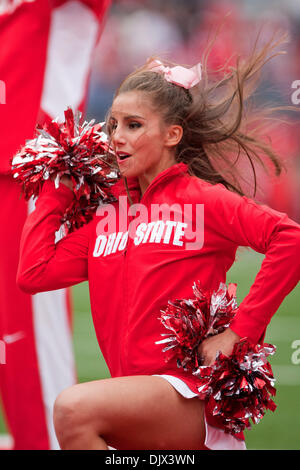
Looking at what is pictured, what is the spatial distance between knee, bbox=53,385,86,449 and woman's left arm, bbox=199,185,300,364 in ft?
1.27

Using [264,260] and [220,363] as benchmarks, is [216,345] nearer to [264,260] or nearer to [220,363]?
[220,363]

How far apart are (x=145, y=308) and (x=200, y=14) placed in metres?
11.1

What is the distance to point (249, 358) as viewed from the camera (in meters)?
2.01

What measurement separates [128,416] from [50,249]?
67 cm

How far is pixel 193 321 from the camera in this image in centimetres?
205

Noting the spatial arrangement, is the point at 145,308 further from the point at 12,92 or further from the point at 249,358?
the point at 12,92

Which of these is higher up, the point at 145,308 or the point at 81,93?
the point at 81,93

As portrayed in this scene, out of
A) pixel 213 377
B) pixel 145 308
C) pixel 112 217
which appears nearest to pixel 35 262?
pixel 112 217

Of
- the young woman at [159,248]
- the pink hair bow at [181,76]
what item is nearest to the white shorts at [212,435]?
the young woman at [159,248]

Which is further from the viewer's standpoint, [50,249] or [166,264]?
[50,249]

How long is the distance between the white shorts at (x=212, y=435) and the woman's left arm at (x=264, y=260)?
105 millimetres

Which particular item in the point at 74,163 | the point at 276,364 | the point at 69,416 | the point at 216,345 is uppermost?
the point at 74,163

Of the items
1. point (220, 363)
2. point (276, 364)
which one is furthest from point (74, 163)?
point (276, 364)

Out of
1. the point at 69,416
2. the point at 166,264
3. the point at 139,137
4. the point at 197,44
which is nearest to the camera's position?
the point at 69,416
